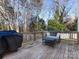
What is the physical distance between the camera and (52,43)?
26.8ft

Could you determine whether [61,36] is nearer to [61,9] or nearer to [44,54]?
[61,9]

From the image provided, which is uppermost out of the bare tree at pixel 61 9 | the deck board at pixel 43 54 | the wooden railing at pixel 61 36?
the bare tree at pixel 61 9

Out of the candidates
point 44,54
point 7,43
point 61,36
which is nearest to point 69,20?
point 61,36

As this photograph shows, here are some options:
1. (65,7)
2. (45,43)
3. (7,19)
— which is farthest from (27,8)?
(45,43)

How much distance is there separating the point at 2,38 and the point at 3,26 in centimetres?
767

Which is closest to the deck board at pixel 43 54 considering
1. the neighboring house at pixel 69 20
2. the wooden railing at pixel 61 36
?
the wooden railing at pixel 61 36

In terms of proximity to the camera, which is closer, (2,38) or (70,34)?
(2,38)

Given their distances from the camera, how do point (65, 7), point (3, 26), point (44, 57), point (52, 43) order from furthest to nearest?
point (65, 7), point (3, 26), point (52, 43), point (44, 57)

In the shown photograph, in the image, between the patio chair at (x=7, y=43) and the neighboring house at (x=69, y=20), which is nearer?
the patio chair at (x=7, y=43)

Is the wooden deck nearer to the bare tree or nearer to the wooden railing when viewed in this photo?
the wooden railing

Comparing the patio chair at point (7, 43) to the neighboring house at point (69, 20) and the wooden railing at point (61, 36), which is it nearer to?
the wooden railing at point (61, 36)

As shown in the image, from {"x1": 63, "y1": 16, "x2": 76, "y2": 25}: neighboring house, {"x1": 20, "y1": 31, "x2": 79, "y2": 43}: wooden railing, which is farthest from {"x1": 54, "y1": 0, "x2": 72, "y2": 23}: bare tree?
{"x1": 20, "y1": 31, "x2": 79, "y2": 43}: wooden railing

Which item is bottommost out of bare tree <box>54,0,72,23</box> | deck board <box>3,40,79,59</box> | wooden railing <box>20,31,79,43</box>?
deck board <box>3,40,79,59</box>

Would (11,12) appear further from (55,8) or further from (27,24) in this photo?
(55,8)
